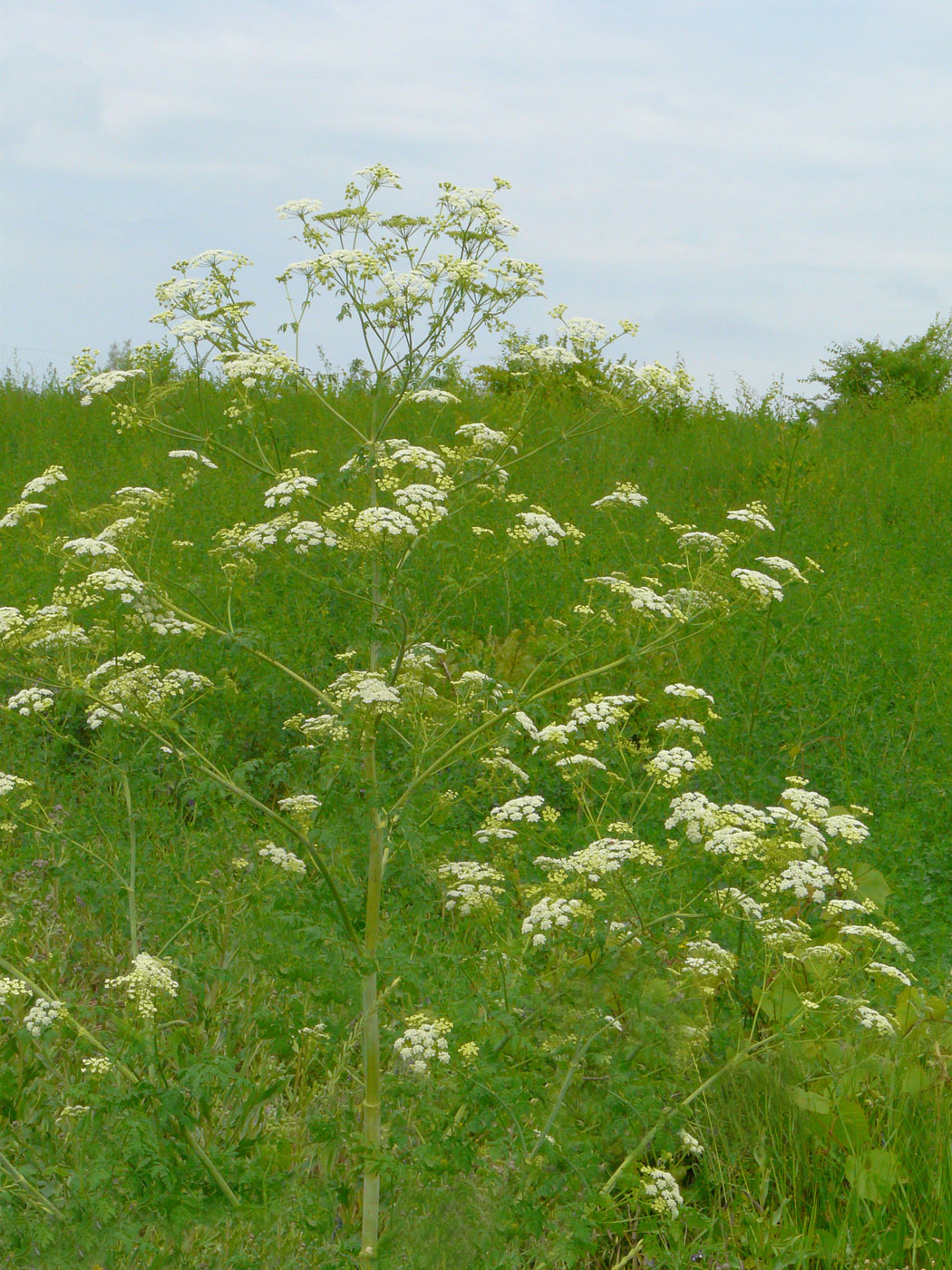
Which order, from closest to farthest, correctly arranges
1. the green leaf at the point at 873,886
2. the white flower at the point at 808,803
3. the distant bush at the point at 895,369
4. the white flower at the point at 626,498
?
the white flower at the point at 808,803
the white flower at the point at 626,498
the green leaf at the point at 873,886
the distant bush at the point at 895,369

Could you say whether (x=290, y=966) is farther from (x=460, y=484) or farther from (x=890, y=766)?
(x=890, y=766)

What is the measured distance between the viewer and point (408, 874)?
11.1ft

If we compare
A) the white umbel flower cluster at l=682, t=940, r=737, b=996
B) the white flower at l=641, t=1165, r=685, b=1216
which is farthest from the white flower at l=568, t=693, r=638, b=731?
the white flower at l=641, t=1165, r=685, b=1216

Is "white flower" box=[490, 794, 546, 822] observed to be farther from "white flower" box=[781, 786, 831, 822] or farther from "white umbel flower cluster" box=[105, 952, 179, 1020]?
"white umbel flower cluster" box=[105, 952, 179, 1020]

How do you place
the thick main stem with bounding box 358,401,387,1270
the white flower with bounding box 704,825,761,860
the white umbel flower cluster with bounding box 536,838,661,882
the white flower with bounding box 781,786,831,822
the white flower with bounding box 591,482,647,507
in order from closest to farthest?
1. the thick main stem with bounding box 358,401,387,1270
2. the white umbel flower cluster with bounding box 536,838,661,882
3. the white flower with bounding box 704,825,761,860
4. the white flower with bounding box 781,786,831,822
5. the white flower with bounding box 591,482,647,507

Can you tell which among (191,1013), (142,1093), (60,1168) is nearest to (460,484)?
(142,1093)

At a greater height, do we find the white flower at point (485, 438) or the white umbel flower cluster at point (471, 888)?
the white flower at point (485, 438)

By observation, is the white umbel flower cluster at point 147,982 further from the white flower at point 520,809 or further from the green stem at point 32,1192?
the white flower at point 520,809

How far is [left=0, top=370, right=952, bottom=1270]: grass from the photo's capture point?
2.99 metres

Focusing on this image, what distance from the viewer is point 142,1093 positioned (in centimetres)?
289

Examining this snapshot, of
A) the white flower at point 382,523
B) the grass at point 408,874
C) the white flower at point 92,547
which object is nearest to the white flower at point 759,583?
the grass at point 408,874

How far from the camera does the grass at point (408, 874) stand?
9.80 ft

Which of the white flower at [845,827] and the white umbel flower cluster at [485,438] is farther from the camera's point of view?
the white umbel flower cluster at [485,438]

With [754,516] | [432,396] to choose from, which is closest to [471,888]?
[432,396]
